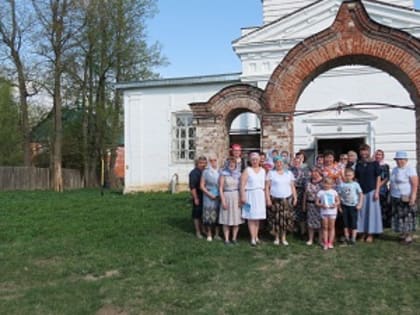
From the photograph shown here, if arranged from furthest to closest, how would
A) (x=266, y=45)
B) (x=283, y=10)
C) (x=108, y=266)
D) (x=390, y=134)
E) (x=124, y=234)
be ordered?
(x=283, y=10) → (x=266, y=45) → (x=390, y=134) → (x=124, y=234) → (x=108, y=266)

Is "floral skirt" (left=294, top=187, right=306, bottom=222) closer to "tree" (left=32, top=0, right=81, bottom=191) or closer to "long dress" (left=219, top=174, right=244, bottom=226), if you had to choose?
"long dress" (left=219, top=174, right=244, bottom=226)

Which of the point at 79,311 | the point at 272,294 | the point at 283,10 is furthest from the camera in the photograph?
the point at 283,10

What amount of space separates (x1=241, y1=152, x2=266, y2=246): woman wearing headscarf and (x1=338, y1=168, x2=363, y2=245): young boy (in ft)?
4.33

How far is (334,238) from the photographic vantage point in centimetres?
857

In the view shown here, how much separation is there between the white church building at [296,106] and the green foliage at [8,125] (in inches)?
515

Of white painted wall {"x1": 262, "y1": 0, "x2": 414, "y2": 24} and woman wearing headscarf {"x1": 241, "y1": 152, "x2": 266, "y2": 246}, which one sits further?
white painted wall {"x1": 262, "y1": 0, "x2": 414, "y2": 24}

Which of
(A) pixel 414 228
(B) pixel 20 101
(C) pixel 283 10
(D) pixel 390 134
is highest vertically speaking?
(C) pixel 283 10

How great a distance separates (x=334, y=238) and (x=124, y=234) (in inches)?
155

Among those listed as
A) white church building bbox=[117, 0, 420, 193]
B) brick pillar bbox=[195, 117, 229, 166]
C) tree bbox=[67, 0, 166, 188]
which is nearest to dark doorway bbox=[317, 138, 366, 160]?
white church building bbox=[117, 0, 420, 193]

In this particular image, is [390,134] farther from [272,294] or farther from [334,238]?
[272,294]

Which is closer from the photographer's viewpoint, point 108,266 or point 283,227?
point 108,266

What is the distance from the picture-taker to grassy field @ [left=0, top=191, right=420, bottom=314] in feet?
18.8

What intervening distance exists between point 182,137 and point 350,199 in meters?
14.0

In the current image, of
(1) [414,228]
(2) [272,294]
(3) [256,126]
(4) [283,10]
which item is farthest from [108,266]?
(4) [283,10]
